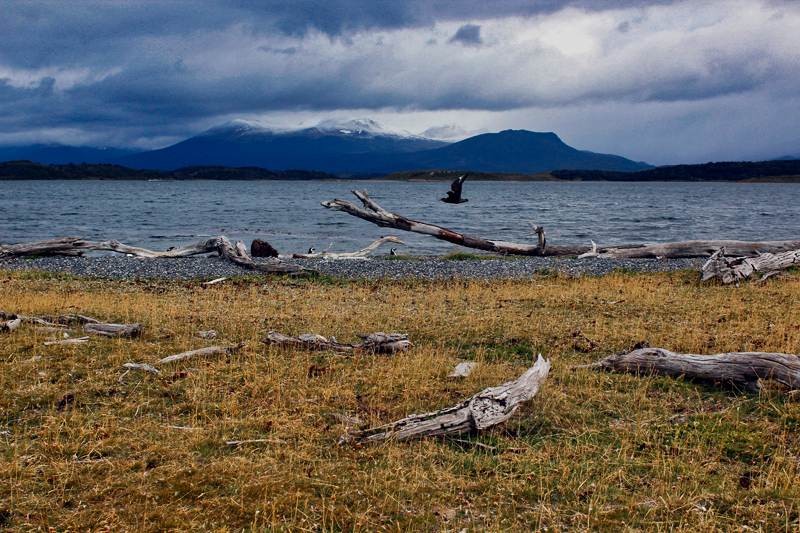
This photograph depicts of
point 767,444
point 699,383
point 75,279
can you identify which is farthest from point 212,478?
point 75,279

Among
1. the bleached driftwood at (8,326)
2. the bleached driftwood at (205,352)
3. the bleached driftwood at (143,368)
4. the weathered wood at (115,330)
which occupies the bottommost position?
the bleached driftwood at (205,352)

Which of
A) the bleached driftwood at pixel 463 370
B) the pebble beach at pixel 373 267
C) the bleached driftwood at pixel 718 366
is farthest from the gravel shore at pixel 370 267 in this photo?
the bleached driftwood at pixel 463 370

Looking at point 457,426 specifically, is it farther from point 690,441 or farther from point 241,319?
point 241,319

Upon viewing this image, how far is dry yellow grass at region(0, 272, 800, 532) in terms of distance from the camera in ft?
15.8

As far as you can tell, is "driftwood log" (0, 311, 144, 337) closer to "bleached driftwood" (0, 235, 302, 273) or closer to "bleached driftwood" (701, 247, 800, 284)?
"bleached driftwood" (0, 235, 302, 273)

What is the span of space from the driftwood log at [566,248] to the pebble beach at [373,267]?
0.92 metres

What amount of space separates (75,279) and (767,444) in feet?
75.6

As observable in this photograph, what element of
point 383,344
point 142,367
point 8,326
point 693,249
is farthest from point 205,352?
point 693,249

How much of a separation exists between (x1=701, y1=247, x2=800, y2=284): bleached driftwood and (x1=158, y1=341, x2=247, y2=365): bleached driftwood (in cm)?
1715

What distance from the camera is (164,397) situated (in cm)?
760

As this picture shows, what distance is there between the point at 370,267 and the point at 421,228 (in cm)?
465

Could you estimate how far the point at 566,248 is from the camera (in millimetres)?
30016

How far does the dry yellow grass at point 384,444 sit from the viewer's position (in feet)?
15.8

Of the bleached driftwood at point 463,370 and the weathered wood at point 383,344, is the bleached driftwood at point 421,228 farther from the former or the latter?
the bleached driftwood at point 463,370
